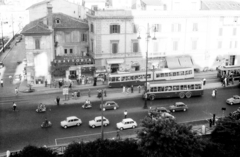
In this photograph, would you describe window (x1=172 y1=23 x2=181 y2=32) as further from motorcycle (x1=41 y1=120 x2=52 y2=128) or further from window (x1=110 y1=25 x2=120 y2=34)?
motorcycle (x1=41 y1=120 x2=52 y2=128)

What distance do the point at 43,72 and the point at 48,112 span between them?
1522 cm

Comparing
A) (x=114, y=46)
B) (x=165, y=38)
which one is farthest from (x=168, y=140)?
(x=165, y=38)

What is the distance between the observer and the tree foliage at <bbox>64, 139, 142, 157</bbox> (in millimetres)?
25484

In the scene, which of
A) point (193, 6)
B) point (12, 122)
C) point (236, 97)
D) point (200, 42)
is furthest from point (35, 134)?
point (193, 6)

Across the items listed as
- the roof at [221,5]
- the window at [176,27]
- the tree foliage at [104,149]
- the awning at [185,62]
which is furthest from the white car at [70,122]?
the roof at [221,5]

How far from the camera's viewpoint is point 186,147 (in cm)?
2442

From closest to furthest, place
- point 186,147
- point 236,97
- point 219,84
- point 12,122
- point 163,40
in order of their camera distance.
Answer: point 186,147
point 12,122
point 236,97
point 219,84
point 163,40

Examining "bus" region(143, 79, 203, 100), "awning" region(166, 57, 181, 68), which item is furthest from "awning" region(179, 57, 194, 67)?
"bus" region(143, 79, 203, 100)

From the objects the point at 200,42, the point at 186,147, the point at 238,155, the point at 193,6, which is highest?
the point at 193,6

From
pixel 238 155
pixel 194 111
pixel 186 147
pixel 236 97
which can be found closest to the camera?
pixel 186 147

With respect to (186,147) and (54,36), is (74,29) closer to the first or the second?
(54,36)

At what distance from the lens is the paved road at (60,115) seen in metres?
32.0

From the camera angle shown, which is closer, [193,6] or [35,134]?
[35,134]

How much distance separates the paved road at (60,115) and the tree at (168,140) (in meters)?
9.61
